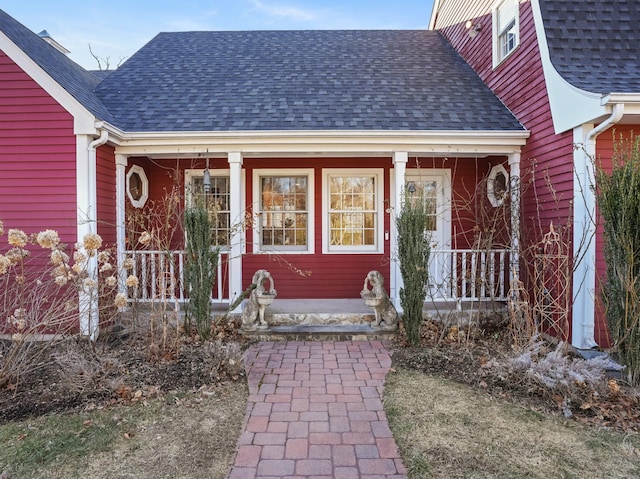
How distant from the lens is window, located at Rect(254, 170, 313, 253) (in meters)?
7.06

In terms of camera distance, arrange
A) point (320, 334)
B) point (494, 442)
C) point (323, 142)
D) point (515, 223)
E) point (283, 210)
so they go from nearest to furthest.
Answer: point (494, 442) → point (320, 334) → point (515, 223) → point (323, 142) → point (283, 210)

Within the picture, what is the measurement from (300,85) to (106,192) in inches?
142

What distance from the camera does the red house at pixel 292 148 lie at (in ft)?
16.5

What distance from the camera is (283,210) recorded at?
7.07m

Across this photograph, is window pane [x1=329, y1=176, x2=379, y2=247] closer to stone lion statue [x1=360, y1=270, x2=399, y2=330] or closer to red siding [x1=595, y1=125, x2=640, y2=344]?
stone lion statue [x1=360, y1=270, x2=399, y2=330]

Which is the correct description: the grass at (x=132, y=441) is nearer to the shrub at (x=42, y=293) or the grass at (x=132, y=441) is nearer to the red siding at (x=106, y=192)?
the shrub at (x=42, y=293)

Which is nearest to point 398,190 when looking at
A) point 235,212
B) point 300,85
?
point 235,212

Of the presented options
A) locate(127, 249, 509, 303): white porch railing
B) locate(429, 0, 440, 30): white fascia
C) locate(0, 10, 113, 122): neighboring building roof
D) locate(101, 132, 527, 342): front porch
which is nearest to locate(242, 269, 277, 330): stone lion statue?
locate(127, 249, 509, 303): white porch railing

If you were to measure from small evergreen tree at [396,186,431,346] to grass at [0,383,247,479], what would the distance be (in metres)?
2.30

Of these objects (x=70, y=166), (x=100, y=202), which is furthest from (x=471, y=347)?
(x=70, y=166)

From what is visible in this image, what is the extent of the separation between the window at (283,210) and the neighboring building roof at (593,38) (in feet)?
13.3

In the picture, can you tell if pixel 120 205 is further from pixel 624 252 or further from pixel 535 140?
pixel 624 252

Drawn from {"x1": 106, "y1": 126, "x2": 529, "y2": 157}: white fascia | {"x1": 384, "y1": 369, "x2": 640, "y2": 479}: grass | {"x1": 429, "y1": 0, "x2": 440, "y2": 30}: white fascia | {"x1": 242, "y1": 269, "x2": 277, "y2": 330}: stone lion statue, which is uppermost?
{"x1": 429, "y1": 0, "x2": 440, "y2": 30}: white fascia

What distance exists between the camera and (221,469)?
2533 mm
